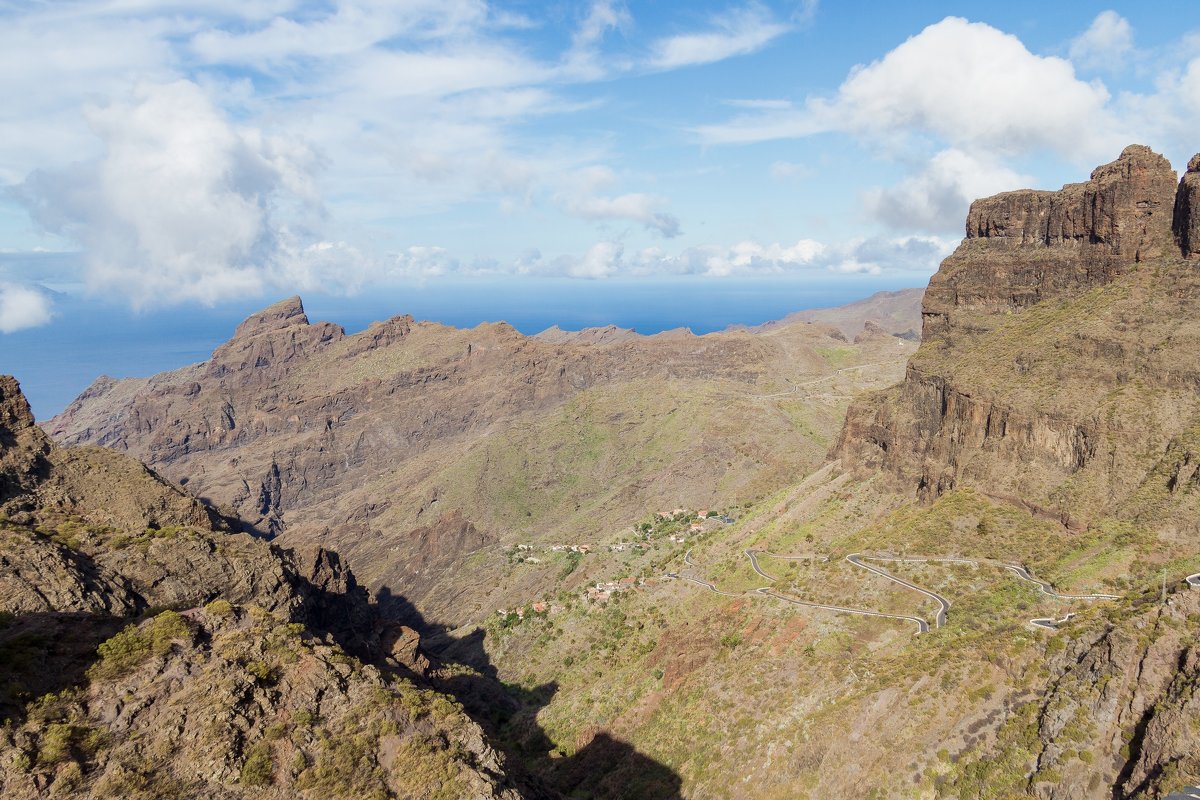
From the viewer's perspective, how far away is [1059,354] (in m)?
57.9

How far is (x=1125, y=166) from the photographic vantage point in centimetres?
5975

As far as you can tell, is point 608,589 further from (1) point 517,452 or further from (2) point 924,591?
(1) point 517,452

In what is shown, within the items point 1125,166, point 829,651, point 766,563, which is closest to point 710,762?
point 829,651

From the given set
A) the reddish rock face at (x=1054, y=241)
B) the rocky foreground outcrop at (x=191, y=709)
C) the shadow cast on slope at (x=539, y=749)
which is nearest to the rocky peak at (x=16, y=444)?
the rocky foreground outcrop at (x=191, y=709)

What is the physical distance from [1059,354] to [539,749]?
169 ft

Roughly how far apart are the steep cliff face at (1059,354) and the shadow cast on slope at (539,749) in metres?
33.5

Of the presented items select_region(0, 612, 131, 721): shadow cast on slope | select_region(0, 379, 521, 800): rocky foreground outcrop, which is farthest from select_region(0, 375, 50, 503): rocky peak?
select_region(0, 612, 131, 721): shadow cast on slope

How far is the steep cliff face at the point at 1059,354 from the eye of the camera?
5072cm

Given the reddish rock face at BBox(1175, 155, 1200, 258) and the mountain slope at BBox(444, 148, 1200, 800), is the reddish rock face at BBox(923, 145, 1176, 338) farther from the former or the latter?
the reddish rock face at BBox(1175, 155, 1200, 258)

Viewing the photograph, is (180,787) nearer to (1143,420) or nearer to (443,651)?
(1143,420)

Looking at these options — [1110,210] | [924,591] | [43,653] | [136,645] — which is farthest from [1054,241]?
[43,653]

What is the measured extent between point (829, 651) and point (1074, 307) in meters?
38.3

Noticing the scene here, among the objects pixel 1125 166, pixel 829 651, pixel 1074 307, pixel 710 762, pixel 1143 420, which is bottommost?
pixel 710 762

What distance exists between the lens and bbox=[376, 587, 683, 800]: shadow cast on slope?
4538 centimetres
